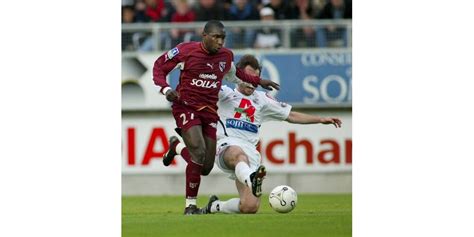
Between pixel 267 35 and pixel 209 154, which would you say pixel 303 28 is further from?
pixel 209 154

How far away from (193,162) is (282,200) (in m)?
0.80

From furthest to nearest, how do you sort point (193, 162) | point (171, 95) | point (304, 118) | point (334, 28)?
1. point (334, 28)
2. point (304, 118)
3. point (193, 162)
4. point (171, 95)

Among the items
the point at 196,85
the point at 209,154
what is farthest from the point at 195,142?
the point at 196,85

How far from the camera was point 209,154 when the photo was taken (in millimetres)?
10133

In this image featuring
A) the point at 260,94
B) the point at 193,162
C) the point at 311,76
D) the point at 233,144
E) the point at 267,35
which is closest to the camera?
the point at 193,162

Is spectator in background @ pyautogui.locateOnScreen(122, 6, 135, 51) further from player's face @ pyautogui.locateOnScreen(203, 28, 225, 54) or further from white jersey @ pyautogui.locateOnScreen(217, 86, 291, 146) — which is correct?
white jersey @ pyautogui.locateOnScreen(217, 86, 291, 146)

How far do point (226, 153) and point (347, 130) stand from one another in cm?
120

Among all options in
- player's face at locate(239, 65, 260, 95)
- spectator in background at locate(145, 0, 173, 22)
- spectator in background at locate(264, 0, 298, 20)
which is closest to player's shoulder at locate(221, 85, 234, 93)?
player's face at locate(239, 65, 260, 95)

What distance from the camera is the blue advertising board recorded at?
10695mm

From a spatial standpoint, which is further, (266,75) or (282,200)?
(266,75)

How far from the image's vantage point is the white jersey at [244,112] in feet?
33.9

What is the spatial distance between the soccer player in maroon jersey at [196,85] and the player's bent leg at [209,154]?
0.04 metres

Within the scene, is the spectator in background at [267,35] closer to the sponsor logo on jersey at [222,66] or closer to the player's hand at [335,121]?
the sponsor logo on jersey at [222,66]

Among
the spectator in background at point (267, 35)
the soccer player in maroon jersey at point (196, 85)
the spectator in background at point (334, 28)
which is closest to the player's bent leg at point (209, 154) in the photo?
the soccer player in maroon jersey at point (196, 85)
